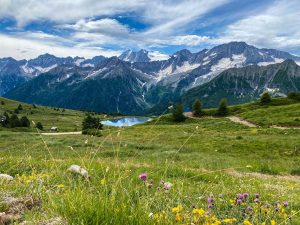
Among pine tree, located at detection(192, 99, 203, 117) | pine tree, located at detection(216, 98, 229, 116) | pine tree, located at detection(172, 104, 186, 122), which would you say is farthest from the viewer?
pine tree, located at detection(192, 99, 203, 117)

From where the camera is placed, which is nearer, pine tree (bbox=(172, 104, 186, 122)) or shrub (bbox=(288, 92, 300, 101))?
pine tree (bbox=(172, 104, 186, 122))

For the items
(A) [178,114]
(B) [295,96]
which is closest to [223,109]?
(A) [178,114]

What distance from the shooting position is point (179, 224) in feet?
15.4

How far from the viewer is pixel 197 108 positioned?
395 ft

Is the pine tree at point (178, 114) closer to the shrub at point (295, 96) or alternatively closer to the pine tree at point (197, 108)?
the pine tree at point (197, 108)

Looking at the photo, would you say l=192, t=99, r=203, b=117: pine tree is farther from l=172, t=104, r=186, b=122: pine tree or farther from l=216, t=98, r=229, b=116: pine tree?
l=172, t=104, r=186, b=122: pine tree

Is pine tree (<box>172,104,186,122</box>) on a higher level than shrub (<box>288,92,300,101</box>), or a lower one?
lower

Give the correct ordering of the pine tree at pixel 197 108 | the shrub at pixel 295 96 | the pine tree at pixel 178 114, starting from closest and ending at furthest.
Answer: the pine tree at pixel 178 114 < the pine tree at pixel 197 108 < the shrub at pixel 295 96

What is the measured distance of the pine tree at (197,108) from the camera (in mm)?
119619

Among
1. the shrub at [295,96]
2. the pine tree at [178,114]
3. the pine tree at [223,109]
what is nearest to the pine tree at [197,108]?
the pine tree at [223,109]

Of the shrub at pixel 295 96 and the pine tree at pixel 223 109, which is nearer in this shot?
the pine tree at pixel 223 109

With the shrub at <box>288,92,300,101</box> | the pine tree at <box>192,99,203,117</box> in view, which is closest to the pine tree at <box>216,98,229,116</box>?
the pine tree at <box>192,99,203,117</box>

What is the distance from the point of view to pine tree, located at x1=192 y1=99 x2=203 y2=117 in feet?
392

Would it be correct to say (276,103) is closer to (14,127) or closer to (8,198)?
(14,127)
